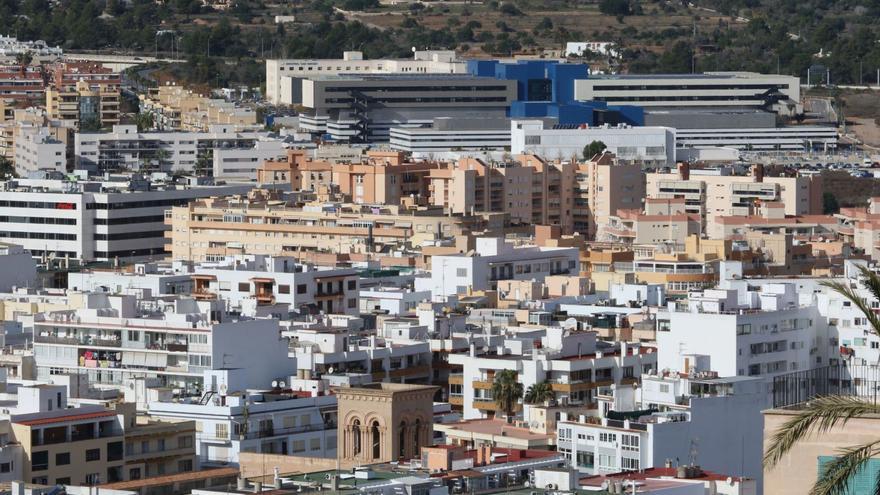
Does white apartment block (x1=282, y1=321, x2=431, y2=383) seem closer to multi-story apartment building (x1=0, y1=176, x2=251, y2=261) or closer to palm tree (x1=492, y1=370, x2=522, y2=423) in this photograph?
palm tree (x1=492, y1=370, x2=522, y2=423)

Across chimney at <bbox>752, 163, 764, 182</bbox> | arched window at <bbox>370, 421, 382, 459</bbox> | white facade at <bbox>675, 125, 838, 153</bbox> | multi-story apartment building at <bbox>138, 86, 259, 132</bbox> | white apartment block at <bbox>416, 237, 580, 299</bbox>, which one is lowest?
arched window at <bbox>370, 421, 382, 459</bbox>

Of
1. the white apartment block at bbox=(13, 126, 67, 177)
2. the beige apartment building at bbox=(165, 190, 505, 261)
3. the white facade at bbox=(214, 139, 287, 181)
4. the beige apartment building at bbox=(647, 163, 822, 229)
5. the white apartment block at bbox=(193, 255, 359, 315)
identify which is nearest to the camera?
the white apartment block at bbox=(193, 255, 359, 315)

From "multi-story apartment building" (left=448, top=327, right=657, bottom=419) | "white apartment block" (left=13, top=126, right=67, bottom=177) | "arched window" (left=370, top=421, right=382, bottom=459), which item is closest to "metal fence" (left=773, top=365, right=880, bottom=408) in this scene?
"multi-story apartment building" (left=448, top=327, right=657, bottom=419)

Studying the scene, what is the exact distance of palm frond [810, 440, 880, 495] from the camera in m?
20.5

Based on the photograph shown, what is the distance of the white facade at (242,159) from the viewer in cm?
11169

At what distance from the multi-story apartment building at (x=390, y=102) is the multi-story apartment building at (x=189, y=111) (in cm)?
315

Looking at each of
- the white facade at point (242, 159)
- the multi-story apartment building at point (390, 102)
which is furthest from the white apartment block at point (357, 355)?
the multi-story apartment building at point (390, 102)

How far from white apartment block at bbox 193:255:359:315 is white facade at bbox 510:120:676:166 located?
2341 inches

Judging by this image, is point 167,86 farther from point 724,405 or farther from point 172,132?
point 724,405

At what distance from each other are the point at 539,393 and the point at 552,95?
9892 centimetres

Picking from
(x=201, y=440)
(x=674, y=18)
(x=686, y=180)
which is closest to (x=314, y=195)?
(x=686, y=180)

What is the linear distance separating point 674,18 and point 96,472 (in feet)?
481

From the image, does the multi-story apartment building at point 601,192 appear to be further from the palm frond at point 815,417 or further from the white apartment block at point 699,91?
the palm frond at point 815,417

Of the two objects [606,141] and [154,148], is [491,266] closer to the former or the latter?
[154,148]
